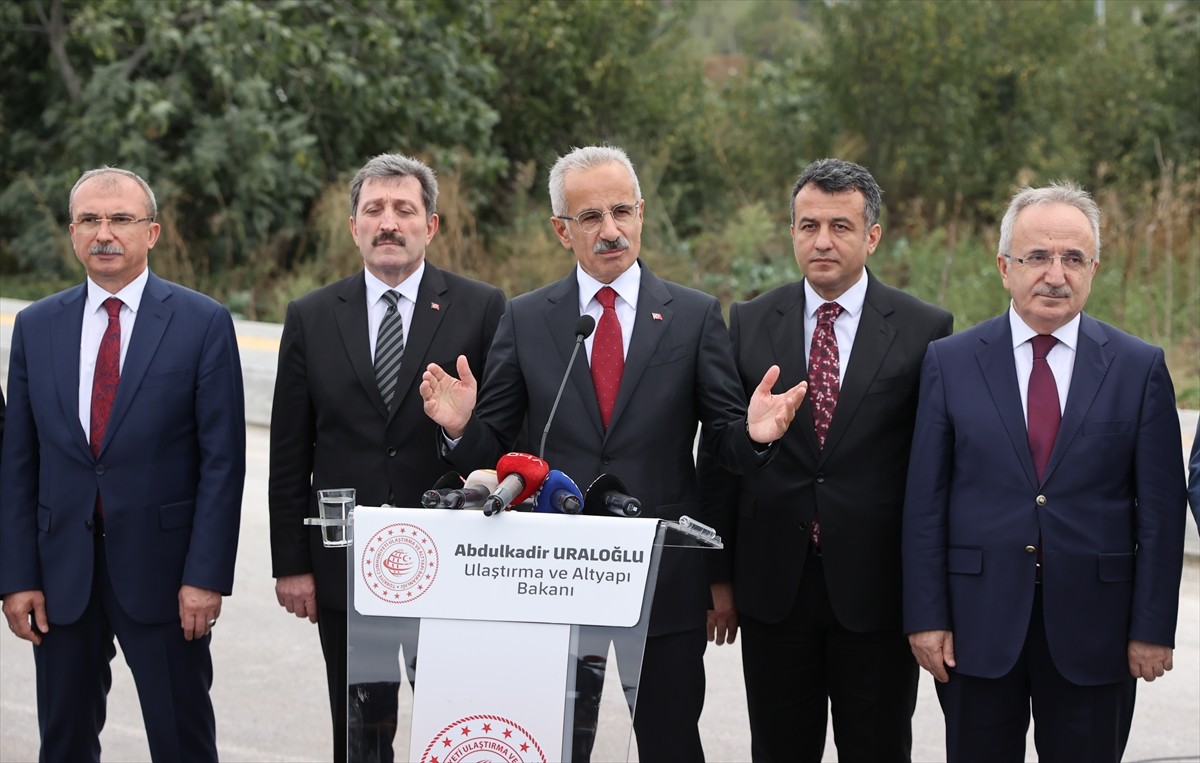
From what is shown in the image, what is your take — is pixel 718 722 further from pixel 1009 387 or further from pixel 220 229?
pixel 220 229

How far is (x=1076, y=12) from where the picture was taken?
1706 cm

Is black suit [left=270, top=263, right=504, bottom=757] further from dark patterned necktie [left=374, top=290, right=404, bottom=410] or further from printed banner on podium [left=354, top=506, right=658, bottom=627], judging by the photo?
printed banner on podium [left=354, top=506, right=658, bottom=627]

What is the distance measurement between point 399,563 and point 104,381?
1.57m

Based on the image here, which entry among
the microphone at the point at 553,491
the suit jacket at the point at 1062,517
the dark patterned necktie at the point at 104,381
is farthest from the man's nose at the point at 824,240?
the dark patterned necktie at the point at 104,381

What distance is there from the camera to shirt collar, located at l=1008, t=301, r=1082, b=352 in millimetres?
4059

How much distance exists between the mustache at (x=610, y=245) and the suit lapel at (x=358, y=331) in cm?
84

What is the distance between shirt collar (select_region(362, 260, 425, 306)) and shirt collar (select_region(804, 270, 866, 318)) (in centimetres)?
122

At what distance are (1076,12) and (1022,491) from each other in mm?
14581

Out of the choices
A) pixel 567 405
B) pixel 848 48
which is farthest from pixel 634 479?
pixel 848 48

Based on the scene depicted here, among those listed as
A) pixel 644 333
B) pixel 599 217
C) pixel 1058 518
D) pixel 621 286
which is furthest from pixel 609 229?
pixel 1058 518

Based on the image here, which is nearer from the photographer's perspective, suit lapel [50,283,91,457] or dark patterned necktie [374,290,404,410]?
suit lapel [50,283,91,457]

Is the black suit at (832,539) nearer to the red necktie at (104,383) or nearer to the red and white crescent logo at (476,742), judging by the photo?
the red and white crescent logo at (476,742)

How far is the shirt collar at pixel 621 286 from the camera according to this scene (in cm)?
426

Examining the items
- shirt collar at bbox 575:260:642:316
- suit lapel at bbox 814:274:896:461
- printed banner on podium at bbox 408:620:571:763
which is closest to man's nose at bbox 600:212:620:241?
shirt collar at bbox 575:260:642:316
